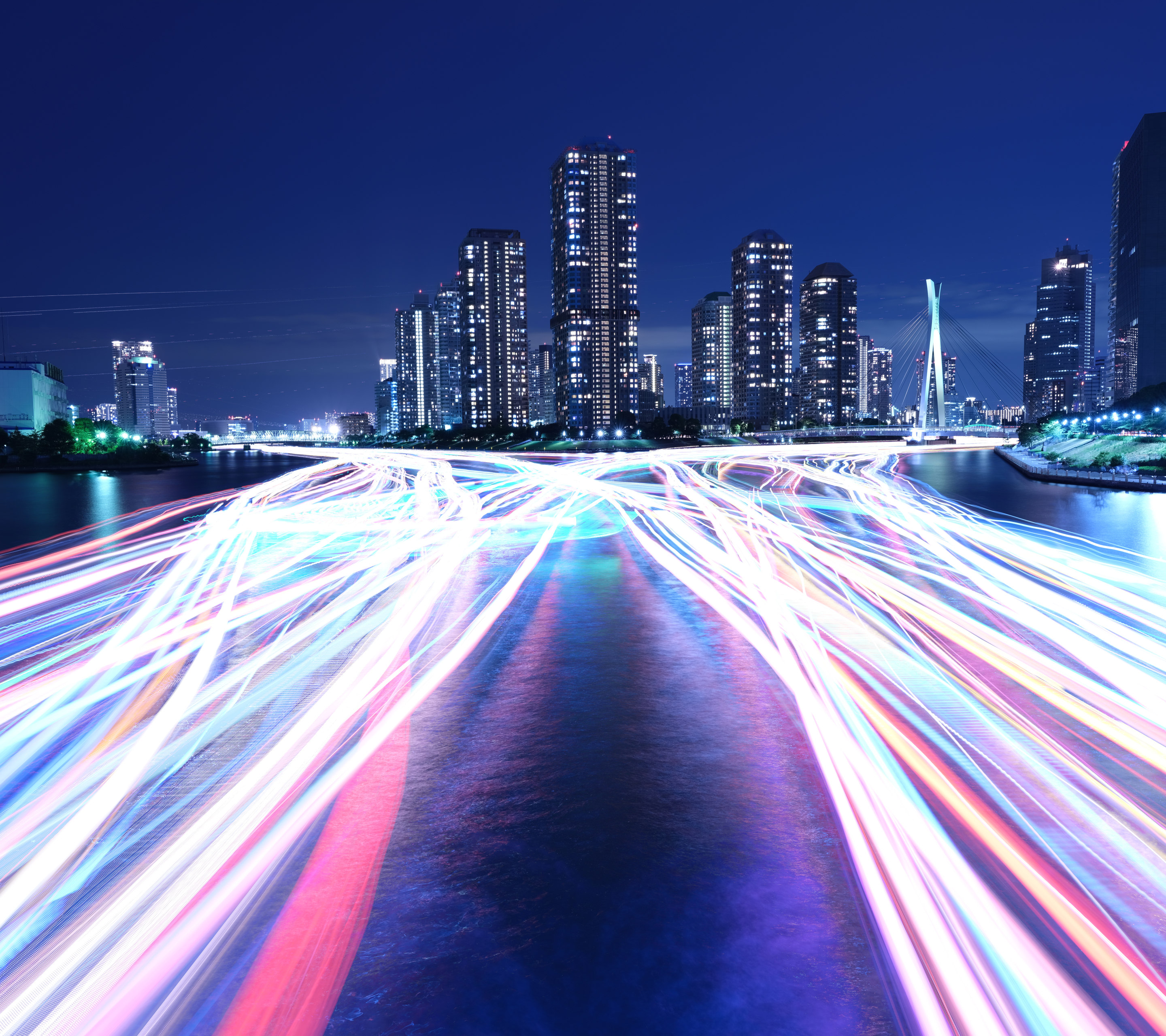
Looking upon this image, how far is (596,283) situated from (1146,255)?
349ft

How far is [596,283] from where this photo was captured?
184m

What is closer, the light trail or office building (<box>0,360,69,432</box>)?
the light trail

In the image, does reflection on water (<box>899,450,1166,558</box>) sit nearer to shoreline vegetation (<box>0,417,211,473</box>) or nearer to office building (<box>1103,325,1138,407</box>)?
shoreline vegetation (<box>0,417,211,473</box>)

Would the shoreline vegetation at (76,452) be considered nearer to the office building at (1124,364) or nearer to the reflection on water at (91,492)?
the reflection on water at (91,492)

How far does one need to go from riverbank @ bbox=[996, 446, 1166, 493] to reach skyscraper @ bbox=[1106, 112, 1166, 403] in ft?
440

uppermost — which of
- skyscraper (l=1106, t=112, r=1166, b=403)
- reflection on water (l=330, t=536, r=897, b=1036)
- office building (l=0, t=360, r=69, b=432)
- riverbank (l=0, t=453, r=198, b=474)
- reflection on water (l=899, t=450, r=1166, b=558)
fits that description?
skyscraper (l=1106, t=112, r=1166, b=403)

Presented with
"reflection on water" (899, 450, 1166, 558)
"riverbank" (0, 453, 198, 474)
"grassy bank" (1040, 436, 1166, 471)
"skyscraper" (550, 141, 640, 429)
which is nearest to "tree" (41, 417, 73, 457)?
"riverbank" (0, 453, 198, 474)

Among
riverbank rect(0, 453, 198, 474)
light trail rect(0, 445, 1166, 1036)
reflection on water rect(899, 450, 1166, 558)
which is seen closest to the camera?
light trail rect(0, 445, 1166, 1036)

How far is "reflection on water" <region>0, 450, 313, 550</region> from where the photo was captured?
2258cm

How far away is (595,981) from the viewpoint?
3.17m

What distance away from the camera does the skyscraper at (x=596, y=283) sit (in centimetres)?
18012

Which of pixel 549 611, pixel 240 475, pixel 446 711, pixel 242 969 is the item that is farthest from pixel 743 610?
pixel 240 475

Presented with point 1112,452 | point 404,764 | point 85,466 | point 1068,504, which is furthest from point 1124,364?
point 404,764

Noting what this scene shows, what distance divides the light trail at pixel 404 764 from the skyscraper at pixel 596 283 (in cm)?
16900
